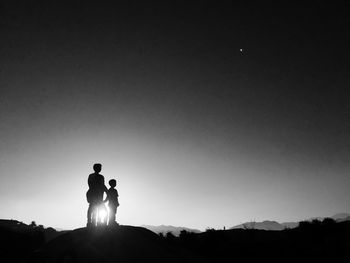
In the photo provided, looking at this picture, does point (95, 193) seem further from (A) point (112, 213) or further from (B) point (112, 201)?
(A) point (112, 213)

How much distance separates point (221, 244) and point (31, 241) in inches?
1258

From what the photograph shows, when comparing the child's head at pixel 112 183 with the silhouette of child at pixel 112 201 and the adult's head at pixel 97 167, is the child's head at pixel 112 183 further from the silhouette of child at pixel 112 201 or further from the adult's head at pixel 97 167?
the adult's head at pixel 97 167

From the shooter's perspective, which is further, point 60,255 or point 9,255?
point 9,255

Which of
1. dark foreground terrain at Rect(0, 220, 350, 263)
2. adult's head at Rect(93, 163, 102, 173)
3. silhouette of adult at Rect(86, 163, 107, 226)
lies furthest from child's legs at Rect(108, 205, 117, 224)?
adult's head at Rect(93, 163, 102, 173)

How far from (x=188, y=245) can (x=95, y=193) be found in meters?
16.5

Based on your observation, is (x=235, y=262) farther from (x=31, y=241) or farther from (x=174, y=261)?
(x=31, y=241)

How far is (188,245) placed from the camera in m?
23.5

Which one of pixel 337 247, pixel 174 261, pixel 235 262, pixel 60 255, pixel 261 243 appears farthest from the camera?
pixel 261 243

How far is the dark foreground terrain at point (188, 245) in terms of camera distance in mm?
8281

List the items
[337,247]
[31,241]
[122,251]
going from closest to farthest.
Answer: [122,251]
[337,247]
[31,241]

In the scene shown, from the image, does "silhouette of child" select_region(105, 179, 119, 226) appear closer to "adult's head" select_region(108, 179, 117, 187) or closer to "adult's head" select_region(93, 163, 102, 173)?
"adult's head" select_region(108, 179, 117, 187)

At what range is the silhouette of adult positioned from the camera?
9281 millimetres

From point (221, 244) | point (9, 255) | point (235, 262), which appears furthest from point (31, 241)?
point (235, 262)

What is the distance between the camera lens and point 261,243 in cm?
1914
